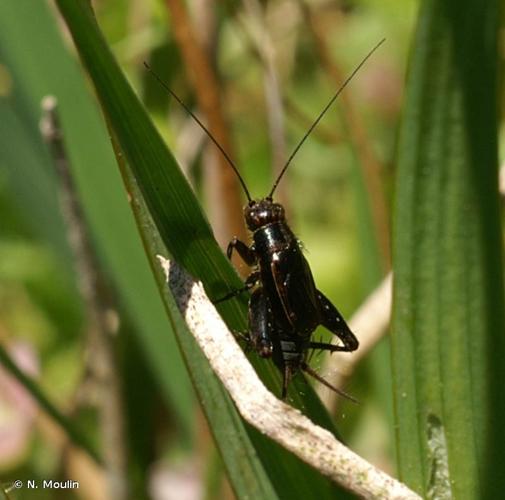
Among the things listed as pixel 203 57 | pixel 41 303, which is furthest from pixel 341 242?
pixel 203 57

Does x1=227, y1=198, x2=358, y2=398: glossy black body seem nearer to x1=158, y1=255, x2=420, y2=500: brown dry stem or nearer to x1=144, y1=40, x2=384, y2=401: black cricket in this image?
x1=144, y1=40, x2=384, y2=401: black cricket

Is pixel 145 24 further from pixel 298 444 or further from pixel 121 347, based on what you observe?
pixel 298 444

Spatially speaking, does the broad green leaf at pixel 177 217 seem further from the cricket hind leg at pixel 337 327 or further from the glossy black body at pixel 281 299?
the cricket hind leg at pixel 337 327

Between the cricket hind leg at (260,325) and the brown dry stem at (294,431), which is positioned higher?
the cricket hind leg at (260,325)

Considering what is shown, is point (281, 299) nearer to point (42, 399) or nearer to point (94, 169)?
point (42, 399)
